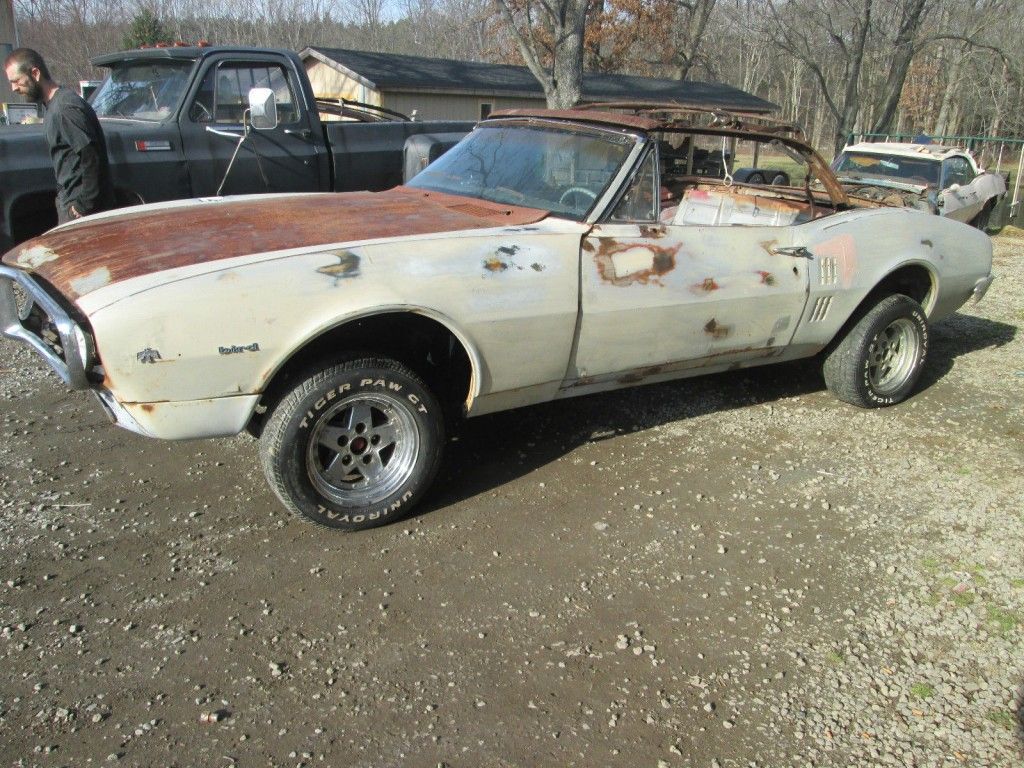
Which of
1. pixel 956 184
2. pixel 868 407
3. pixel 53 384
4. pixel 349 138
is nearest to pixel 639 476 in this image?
pixel 868 407

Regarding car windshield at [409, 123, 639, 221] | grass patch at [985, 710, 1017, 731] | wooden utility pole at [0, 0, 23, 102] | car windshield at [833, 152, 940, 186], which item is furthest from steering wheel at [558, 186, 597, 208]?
wooden utility pole at [0, 0, 23, 102]

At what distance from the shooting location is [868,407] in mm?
5203

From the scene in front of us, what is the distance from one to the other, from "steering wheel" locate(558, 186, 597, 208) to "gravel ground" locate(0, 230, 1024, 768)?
4.25 ft

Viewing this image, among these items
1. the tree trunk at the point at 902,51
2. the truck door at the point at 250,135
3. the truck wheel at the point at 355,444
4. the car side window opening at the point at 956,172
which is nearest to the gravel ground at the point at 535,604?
the truck wheel at the point at 355,444

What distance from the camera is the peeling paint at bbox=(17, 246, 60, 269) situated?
3.51 m

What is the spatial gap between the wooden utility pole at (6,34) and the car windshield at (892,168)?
20750 mm

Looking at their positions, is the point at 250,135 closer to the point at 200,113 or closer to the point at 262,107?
the point at 200,113

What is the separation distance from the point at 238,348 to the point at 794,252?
2923 mm

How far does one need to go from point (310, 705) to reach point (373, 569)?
79 centimetres

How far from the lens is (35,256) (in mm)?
3594

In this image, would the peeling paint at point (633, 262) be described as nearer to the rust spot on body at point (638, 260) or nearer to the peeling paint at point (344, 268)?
the rust spot on body at point (638, 260)

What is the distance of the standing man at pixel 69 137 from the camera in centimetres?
510

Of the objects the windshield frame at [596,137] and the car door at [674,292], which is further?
the windshield frame at [596,137]

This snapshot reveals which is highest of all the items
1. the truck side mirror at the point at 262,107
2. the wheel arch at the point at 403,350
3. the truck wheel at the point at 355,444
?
the truck side mirror at the point at 262,107
